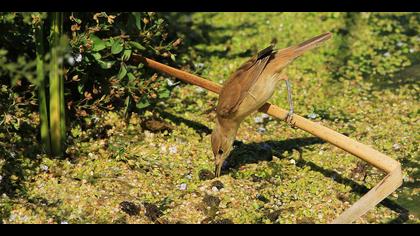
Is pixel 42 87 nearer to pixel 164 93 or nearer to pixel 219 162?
pixel 164 93

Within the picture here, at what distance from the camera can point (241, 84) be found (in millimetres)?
5438

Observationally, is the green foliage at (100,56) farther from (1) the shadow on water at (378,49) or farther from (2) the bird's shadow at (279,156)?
(1) the shadow on water at (378,49)

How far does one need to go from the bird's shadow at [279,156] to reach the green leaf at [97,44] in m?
1.35

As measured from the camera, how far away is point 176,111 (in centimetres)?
665

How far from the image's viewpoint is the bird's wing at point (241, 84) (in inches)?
213

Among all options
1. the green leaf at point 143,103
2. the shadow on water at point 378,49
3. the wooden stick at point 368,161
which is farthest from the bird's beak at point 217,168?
the shadow on water at point 378,49

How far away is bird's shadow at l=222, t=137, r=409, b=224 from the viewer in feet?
18.3

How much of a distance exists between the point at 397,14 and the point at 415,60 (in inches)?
43.3

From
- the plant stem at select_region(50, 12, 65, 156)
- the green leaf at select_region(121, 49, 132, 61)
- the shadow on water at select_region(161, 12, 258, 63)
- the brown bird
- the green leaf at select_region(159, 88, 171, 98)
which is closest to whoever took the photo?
the plant stem at select_region(50, 12, 65, 156)

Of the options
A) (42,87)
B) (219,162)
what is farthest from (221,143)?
(42,87)

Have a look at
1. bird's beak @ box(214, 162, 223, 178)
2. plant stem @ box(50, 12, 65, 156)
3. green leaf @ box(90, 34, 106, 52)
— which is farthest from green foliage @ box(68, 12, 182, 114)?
bird's beak @ box(214, 162, 223, 178)

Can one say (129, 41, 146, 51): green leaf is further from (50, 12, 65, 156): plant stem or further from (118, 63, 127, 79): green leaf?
(50, 12, 65, 156): plant stem
